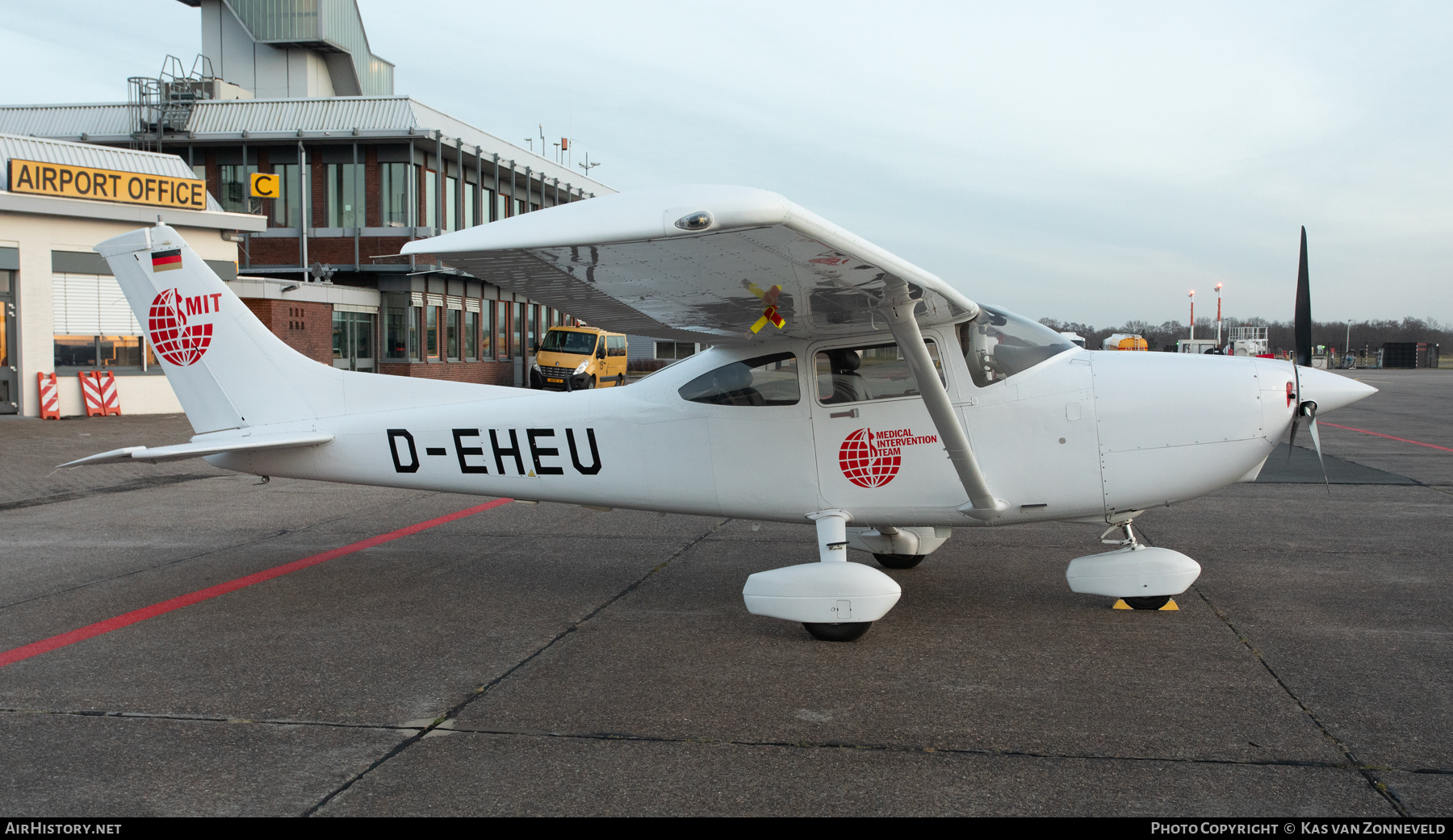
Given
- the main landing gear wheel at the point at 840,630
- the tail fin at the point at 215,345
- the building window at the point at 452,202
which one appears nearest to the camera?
the main landing gear wheel at the point at 840,630

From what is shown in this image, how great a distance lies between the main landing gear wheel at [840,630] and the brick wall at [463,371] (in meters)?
25.5

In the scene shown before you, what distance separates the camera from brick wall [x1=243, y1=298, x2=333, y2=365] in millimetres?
25562

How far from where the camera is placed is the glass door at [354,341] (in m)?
29.7

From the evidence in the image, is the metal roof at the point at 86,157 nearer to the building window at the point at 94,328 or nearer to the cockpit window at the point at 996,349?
the building window at the point at 94,328

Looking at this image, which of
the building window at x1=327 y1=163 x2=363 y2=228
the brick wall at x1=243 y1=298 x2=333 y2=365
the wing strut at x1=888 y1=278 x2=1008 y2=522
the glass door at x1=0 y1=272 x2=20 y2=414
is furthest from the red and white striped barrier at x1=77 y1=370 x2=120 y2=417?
the wing strut at x1=888 y1=278 x2=1008 y2=522

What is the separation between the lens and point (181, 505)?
1040cm

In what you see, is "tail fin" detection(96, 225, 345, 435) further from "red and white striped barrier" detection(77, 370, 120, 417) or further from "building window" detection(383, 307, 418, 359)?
"building window" detection(383, 307, 418, 359)

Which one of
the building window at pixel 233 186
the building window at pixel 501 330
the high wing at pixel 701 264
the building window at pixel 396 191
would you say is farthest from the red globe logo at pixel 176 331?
the building window at pixel 501 330

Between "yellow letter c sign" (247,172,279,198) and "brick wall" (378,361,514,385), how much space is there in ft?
23.4

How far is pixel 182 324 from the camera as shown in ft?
23.2
